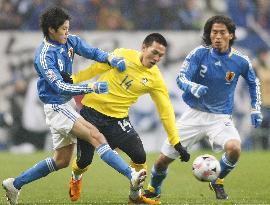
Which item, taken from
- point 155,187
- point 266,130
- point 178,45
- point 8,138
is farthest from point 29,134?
point 155,187

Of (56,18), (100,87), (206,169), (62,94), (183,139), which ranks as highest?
(56,18)

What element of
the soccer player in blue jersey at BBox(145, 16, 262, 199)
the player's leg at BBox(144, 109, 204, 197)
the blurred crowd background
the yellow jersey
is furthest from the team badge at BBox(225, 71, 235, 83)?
the blurred crowd background

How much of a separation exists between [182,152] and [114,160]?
39.1 inches

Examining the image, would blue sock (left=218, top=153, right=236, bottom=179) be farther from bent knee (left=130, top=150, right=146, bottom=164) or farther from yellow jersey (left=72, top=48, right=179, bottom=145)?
bent knee (left=130, top=150, right=146, bottom=164)

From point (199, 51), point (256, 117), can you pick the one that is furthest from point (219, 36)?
point (256, 117)

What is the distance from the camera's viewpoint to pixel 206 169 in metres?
9.72

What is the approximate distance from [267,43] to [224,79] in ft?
39.1

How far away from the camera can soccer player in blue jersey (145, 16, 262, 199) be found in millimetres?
10320

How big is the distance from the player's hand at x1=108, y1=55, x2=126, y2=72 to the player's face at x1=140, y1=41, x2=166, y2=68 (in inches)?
9.9

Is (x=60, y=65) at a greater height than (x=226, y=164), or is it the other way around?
(x=60, y=65)

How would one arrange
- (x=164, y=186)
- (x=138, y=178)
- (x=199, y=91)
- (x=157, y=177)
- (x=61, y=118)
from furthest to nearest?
(x=164, y=186)
(x=157, y=177)
(x=199, y=91)
(x=61, y=118)
(x=138, y=178)

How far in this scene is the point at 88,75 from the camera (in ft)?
32.5

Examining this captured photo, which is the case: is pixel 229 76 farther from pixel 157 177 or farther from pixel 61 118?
pixel 61 118

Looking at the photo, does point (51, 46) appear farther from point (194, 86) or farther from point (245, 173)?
point (245, 173)
